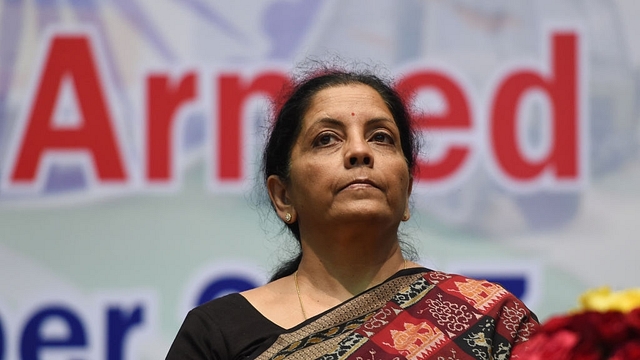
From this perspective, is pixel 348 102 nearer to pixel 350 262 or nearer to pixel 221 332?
pixel 350 262

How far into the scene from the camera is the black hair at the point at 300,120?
8.08 feet

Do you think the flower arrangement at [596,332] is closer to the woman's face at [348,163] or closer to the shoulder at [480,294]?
the shoulder at [480,294]

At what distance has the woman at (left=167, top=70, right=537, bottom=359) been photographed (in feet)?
6.78

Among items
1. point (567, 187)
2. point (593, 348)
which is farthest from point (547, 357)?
point (567, 187)

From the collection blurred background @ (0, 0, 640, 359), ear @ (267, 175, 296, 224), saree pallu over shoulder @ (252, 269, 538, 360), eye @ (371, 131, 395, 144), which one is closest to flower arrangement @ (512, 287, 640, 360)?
saree pallu over shoulder @ (252, 269, 538, 360)

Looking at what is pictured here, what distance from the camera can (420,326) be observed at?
2.08 meters

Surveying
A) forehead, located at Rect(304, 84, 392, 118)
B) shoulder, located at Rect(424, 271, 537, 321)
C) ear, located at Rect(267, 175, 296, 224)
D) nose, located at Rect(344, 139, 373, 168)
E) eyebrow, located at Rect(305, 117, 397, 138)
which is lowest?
shoulder, located at Rect(424, 271, 537, 321)

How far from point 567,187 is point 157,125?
1406 mm

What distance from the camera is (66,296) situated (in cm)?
343

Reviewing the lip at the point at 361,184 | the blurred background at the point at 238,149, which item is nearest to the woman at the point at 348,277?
the lip at the point at 361,184

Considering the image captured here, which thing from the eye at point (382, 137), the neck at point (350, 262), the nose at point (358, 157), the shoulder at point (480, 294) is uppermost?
the eye at point (382, 137)

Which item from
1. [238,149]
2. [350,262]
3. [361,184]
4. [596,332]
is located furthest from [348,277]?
[238,149]

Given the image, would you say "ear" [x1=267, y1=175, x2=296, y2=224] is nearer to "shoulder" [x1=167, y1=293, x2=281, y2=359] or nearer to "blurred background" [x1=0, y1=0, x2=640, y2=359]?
"shoulder" [x1=167, y1=293, x2=281, y2=359]

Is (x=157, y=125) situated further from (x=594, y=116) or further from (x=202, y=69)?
(x=594, y=116)
